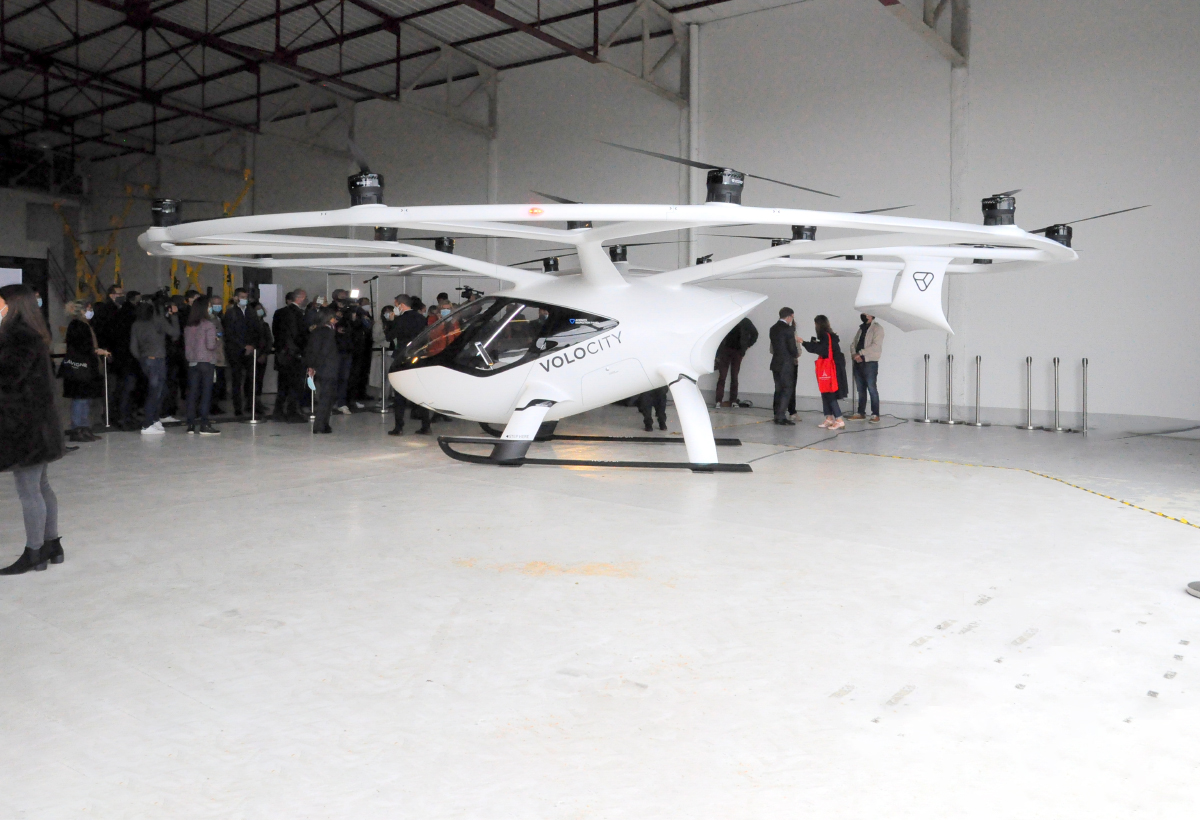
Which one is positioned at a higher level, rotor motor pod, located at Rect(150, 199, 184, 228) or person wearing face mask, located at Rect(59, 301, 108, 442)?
rotor motor pod, located at Rect(150, 199, 184, 228)

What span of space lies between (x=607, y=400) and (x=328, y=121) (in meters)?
14.9

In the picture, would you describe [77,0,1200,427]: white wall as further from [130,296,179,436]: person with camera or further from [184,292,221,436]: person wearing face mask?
[130,296,179,436]: person with camera

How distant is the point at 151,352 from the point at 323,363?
196 cm

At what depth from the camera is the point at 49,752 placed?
2859 millimetres

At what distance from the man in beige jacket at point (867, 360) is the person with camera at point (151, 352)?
30.5 ft

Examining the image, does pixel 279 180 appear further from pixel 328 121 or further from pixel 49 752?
pixel 49 752

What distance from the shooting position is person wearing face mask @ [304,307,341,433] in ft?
35.2

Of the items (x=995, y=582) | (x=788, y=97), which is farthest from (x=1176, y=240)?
(x=995, y=582)

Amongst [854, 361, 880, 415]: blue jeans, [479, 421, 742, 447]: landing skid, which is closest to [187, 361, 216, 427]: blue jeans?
[479, 421, 742, 447]: landing skid

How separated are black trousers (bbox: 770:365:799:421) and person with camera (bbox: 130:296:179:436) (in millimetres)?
7966

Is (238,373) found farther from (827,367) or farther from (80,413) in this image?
(827,367)

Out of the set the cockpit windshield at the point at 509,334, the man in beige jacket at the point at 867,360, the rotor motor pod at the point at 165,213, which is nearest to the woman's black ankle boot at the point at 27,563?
the rotor motor pod at the point at 165,213

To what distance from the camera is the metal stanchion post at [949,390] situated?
1282 cm

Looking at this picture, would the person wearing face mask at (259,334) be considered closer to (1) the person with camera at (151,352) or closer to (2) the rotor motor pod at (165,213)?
(1) the person with camera at (151,352)
